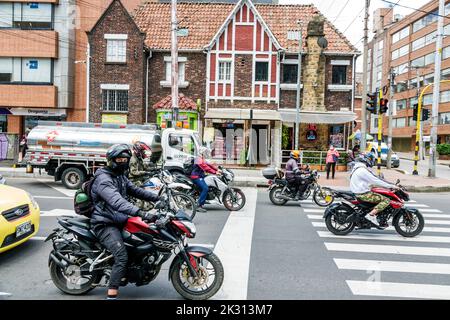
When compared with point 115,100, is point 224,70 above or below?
above

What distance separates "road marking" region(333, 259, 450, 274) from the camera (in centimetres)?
700

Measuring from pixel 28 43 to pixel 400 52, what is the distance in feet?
200

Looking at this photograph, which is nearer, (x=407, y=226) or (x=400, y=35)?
(x=407, y=226)

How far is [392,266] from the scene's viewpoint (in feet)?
23.6

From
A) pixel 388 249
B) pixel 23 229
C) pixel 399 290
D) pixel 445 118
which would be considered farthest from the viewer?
pixel 445 118

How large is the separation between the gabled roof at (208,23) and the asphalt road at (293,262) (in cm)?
1857

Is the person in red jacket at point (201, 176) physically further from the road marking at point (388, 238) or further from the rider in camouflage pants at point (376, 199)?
the rider in camouflage pants at point (376, 199)

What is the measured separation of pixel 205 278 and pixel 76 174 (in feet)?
36.1

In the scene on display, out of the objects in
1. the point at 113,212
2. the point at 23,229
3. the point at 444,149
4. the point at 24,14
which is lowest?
the point at 23,229

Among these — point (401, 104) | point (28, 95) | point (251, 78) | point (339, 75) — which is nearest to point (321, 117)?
point (339, 75)

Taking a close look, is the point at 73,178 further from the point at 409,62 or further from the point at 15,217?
the point at 409,62

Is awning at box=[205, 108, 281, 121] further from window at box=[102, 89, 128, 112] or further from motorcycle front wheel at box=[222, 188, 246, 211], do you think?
motorcycle front wheel at box=[222, 188, 246, 211]

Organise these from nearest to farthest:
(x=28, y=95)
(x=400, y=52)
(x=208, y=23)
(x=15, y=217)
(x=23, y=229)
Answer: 1. (x=15, y=217)
2. (x=23, y=229)
3. (x=208, y=23)
4. (x=28, y=95)
5. (x=400, y=52)

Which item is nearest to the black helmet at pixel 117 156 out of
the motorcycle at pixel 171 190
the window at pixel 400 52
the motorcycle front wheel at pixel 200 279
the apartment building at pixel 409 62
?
the motorcycle front wheel at pixel 200 279
